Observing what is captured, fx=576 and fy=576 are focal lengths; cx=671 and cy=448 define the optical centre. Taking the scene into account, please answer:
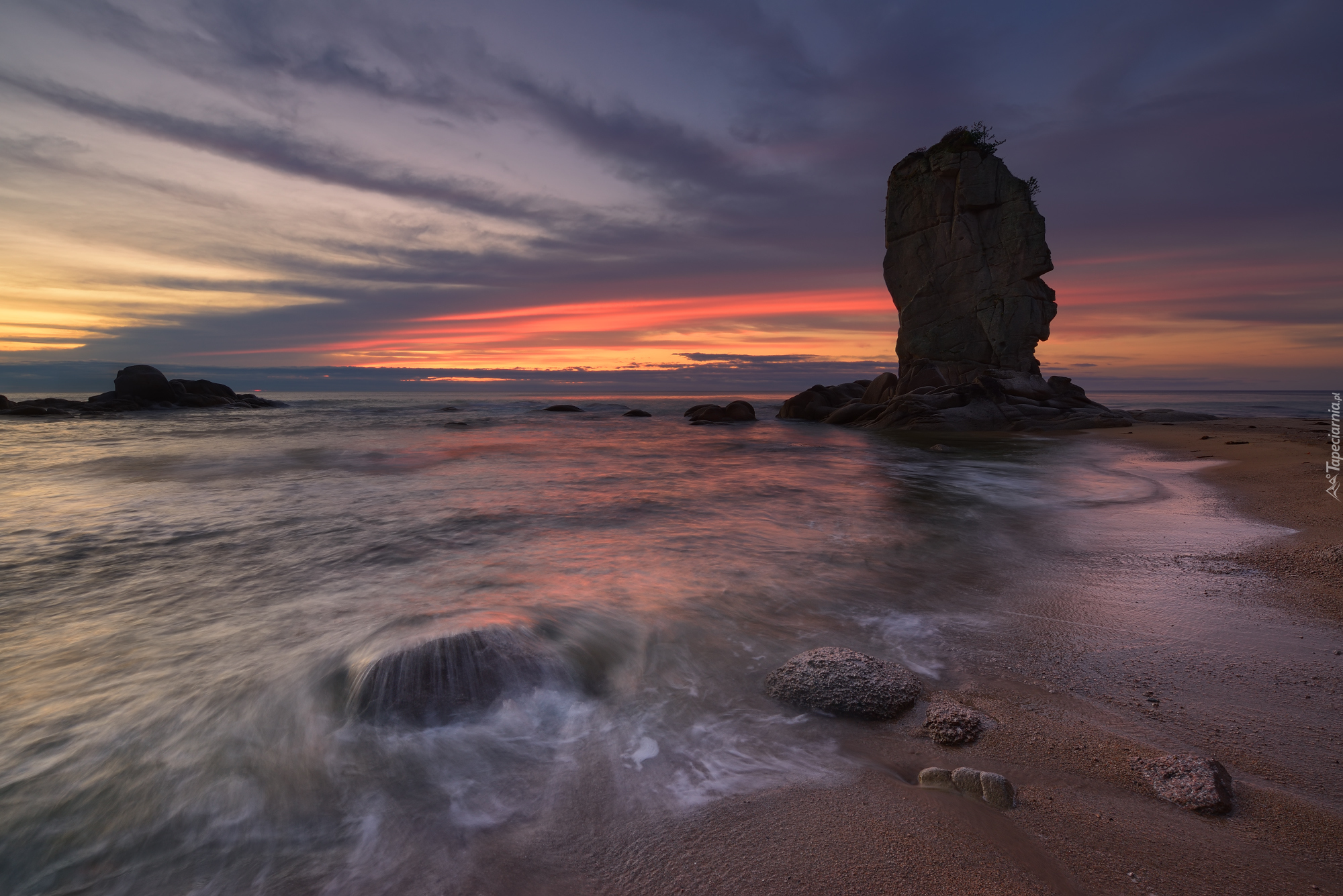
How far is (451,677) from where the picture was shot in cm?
339

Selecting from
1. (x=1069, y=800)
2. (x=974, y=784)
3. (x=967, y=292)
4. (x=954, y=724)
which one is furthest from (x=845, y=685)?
(x=967, y=292)

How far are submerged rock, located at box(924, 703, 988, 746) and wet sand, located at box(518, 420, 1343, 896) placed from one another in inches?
1.9

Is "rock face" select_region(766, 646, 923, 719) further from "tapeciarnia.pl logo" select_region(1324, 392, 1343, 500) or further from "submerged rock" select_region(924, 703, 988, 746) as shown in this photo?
"tapeciarnia.pl logo" select_region(1324, 392, 1343, 500)

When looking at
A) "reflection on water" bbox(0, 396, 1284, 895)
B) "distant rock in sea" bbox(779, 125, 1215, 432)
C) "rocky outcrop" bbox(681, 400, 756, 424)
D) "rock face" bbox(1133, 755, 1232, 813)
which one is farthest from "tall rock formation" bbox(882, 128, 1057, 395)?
"rock face" bbox(1133, 755, 1232, 813)

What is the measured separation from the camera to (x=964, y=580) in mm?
5227

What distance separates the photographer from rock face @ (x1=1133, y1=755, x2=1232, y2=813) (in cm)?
215

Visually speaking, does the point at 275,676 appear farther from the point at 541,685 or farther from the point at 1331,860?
the point at 1331,860

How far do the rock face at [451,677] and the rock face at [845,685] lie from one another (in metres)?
1.31

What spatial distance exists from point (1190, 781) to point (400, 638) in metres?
4.23

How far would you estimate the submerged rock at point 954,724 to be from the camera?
271 centimetres

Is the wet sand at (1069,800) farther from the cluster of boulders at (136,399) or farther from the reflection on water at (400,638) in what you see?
the cluster of boulders at (136,399)

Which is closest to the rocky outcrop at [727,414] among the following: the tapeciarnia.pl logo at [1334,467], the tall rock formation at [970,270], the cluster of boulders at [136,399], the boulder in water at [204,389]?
the tall rock formation at [970,270]

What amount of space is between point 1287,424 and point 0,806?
31.9m

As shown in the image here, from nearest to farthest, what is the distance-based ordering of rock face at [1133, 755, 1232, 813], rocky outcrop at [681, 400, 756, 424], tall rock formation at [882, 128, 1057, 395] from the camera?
rock face at [1133, 755, 1232, 813] → tall rock formation at [882, 128, 1057, 395] → rocky outcrop at [681, 400, 756, 424]
